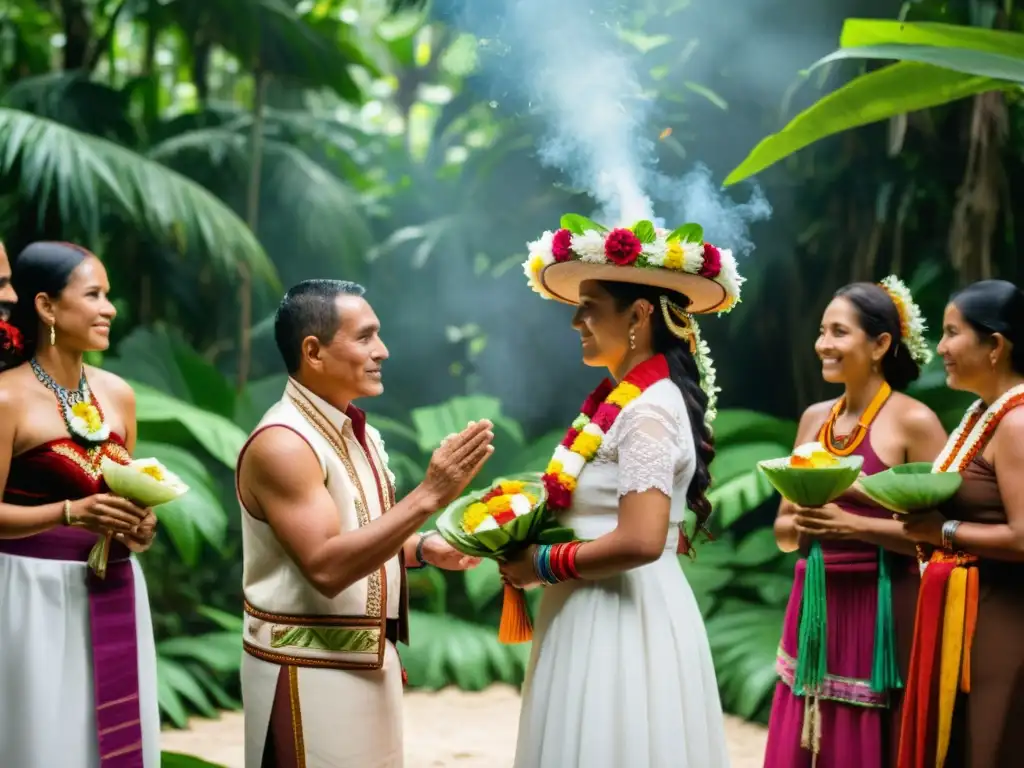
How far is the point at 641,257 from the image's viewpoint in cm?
271

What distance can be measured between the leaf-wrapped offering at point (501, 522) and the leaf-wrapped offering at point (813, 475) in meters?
0.61

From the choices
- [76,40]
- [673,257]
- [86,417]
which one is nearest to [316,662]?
[86,417]

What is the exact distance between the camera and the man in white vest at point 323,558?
2471 mm

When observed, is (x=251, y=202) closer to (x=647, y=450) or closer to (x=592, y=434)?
(x=592, y=434)

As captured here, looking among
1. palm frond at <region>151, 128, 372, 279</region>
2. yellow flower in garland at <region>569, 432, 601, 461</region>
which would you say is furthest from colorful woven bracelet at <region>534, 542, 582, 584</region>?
Result: palm frond at <region>151, 128, 372, 279</region>

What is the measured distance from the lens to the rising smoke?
22.4 ft

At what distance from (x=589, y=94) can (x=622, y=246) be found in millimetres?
4556

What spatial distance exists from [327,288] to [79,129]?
18.4 ft

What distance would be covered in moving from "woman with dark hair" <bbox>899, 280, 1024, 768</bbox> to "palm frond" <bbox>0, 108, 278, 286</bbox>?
482 cm

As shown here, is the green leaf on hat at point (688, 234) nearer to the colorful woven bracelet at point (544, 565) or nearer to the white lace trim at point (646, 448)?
the white lace trim at point (646, 448)

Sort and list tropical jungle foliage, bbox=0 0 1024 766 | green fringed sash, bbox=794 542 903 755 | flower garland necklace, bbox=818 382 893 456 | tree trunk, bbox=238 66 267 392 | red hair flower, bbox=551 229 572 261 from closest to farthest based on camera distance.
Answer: red hair flower, bbox=551 229 572 261 → green fringed sash, bbox=794 542 903 755 → flower garland necklace, bbox=818 382 893 456 → tropical jungle foliage, bbox=0 0 1024 766 → tree trunk, bbox=238 66 267 392

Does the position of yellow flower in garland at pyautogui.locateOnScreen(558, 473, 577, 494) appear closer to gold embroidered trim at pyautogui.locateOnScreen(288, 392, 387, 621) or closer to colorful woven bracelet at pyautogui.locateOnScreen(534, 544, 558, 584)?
colorful woven bracelet at pyautogui.locateOnScreen(534, 544, 558, 584)

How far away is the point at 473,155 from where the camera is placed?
1005cm

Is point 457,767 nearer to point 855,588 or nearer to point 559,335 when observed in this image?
Answer: point 855,588
